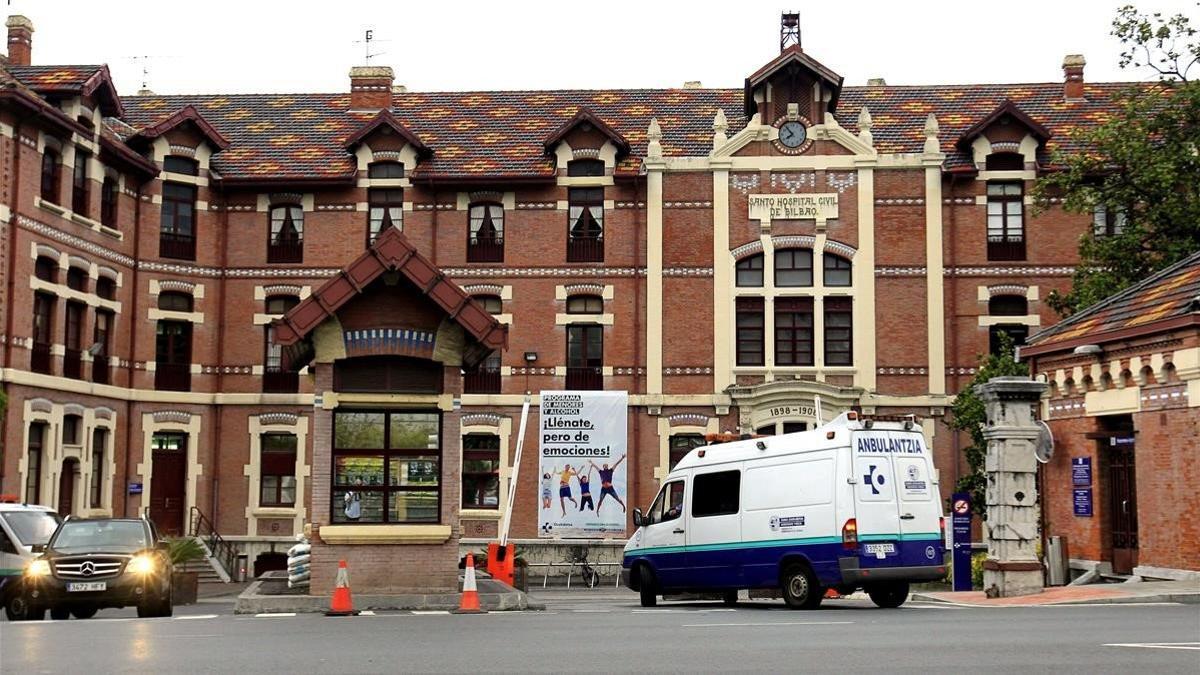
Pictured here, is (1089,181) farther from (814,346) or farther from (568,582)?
(568,582)

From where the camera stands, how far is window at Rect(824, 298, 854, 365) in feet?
130

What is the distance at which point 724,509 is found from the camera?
22.1 metres

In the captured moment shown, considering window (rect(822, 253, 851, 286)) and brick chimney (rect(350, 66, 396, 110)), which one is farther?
brick chimney (rect(350, 66, 396, 110))

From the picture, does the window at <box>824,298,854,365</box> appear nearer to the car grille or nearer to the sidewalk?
the sidewalk

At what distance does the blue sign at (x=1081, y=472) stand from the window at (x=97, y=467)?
24.4m

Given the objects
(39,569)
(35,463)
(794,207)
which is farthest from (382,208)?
(39,569)

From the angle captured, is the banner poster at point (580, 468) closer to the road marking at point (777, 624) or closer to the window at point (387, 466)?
the window at point (387, 466)

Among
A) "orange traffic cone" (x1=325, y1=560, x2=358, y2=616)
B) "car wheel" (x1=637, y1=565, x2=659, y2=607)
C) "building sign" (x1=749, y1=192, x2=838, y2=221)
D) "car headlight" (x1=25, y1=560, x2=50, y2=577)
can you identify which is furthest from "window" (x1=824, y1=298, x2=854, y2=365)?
"car headlight" (x1=25, y1=560, x2=50, y2=577)

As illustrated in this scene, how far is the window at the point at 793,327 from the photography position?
130 ft

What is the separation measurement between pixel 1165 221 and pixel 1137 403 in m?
11.4

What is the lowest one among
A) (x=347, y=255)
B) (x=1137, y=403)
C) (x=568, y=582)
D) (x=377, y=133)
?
(x=568, y=582)

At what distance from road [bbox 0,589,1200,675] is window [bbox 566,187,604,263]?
2225cm

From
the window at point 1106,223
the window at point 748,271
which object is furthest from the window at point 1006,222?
the window at point 748,271

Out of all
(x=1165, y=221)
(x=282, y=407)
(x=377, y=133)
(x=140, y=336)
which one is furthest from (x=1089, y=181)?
(x=140, y=336)
